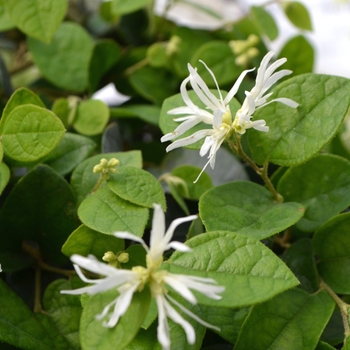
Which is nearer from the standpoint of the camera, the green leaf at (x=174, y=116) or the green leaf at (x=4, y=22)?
the green leaf at (x=174, y=116)

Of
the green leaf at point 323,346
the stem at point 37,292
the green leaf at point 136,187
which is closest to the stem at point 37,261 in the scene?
the stem at point 37,292

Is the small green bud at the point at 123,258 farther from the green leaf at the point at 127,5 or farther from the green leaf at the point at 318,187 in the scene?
the green leaf at the point at 127,5

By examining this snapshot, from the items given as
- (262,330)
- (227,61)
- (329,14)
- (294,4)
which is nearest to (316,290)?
(262,330)

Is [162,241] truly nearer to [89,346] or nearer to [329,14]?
[89,346]

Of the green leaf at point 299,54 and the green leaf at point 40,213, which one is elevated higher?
the green leaf at point 299,54

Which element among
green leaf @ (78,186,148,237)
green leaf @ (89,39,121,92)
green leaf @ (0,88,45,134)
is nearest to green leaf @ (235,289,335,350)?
green leaf @ (78,186,148,237)

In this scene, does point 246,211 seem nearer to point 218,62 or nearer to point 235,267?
point 235,267
